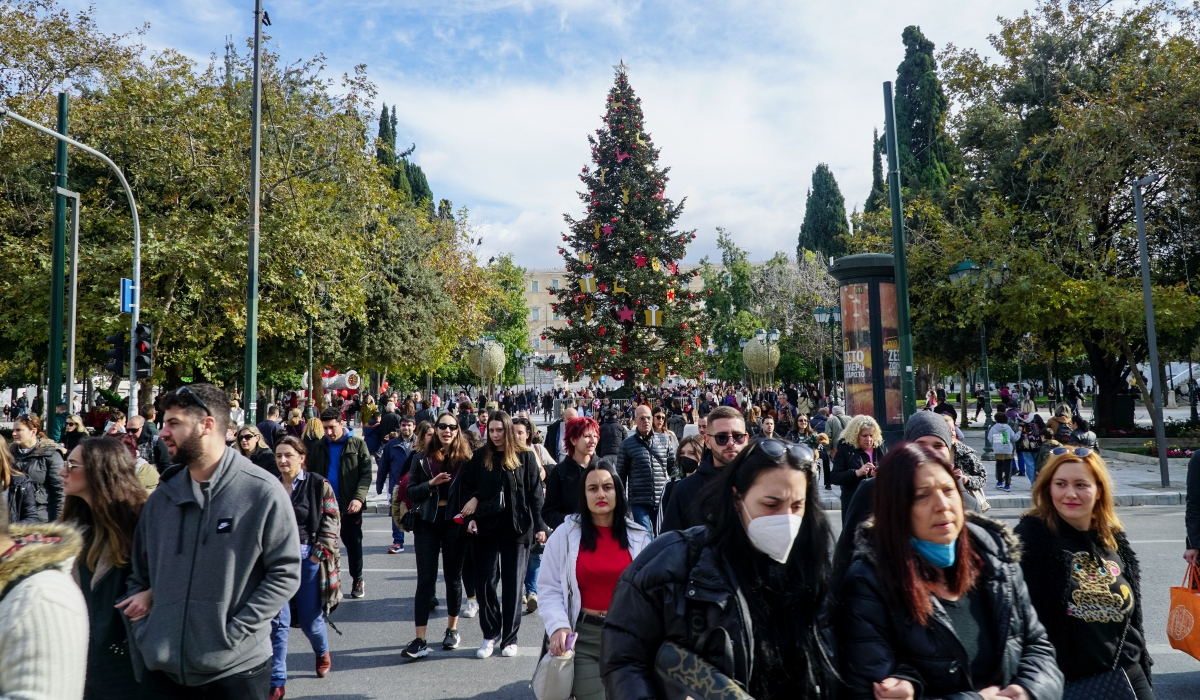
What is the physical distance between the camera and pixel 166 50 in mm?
22812

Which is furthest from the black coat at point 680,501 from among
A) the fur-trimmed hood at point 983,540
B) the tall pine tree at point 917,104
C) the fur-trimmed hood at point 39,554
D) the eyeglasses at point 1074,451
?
the tall pine tree at point 917,104

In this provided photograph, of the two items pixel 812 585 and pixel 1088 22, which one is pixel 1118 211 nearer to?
pixel 1088 22

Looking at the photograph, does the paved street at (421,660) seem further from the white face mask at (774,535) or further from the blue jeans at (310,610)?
the white face mask at (774,535)

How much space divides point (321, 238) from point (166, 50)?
6.99 m

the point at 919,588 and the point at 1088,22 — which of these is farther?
the point at 1088,22

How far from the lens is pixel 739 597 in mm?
2246

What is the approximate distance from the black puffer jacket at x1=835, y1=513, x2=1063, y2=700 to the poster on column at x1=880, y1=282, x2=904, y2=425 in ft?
42.2

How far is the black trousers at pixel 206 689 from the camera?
10.6 feet

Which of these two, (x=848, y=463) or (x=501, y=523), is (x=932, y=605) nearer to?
(x=501, y=523)

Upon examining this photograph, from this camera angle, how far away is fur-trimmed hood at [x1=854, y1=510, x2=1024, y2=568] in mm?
2553

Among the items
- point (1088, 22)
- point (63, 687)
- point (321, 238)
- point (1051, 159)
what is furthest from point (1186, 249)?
point (63, 687)

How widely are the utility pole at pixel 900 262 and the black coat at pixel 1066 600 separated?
9.05m

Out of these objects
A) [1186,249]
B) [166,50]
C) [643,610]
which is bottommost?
[643,610]

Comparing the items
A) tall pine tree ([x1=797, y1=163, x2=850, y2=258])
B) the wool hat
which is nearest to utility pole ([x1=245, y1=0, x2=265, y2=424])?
the wool hat
